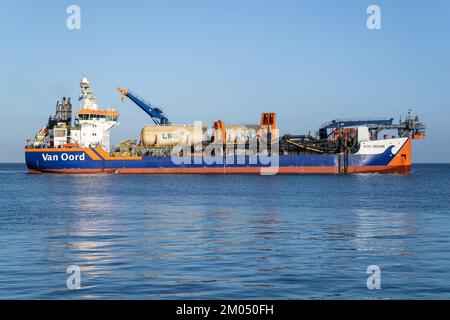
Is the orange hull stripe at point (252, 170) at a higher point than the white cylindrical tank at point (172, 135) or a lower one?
lower

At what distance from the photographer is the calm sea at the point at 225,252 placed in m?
14.0

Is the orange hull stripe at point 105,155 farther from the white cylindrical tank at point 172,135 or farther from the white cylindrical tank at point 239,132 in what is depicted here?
the white cylindrical tank at point 239,132

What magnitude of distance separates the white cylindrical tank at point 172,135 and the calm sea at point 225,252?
57791mm

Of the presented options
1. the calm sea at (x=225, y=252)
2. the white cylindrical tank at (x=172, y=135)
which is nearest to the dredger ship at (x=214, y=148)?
the white cylindrical tank at (x=172, y=135)

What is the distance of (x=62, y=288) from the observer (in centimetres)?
1412

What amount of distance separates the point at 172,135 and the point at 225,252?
7705cm

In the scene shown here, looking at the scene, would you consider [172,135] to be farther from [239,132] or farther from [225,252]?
[225,252]

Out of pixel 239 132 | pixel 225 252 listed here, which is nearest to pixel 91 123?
pixel 239 132

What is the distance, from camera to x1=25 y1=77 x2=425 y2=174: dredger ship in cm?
8662

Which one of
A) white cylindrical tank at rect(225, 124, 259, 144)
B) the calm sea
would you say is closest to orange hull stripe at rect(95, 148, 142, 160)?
white cylindrical tank at rect(225, 124, 259, 144)

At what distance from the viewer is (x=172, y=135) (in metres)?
95.6

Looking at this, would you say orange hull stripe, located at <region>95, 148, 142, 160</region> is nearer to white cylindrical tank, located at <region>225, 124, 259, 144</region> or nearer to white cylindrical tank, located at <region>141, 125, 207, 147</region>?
white cylindrical tank, located at <region>141, 125, 207, 147</region>
